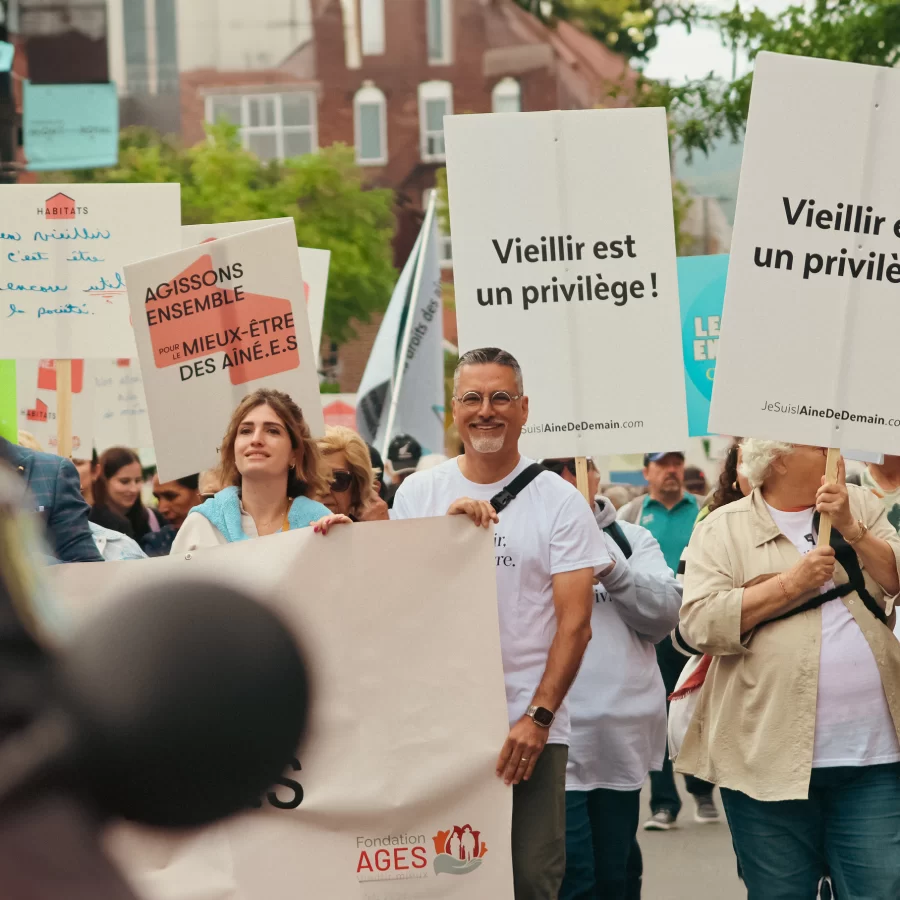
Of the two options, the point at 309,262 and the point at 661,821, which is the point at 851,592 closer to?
the point at 661,821

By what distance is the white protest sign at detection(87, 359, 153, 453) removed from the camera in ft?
34.1

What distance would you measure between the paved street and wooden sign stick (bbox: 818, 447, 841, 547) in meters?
2.92

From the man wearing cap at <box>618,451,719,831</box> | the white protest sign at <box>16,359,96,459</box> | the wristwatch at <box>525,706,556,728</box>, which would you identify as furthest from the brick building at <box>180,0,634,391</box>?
the wristwatch at <box>525,706,556,728</box>

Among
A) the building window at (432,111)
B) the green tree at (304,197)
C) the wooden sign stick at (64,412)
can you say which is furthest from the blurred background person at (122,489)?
the building window at (432,111)

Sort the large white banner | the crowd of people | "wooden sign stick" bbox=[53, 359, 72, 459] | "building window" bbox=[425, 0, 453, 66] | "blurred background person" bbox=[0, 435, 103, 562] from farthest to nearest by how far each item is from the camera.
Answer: "building window" bbox=[425, 0, 453, 66] < "wooden sign stick" bbox=[53, 359, 72, 459] < the crowd of people < "blurred background person" bbox=[0, 435, 103, 562] < the large white banner

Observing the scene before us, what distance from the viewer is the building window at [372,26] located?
1810 inches

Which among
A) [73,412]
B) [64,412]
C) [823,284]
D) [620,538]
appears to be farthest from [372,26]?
[823,284]

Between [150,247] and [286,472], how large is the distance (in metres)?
2.71

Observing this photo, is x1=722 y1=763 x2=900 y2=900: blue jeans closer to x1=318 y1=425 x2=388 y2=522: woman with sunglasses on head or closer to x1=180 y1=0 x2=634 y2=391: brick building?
x1=318 y1=425 x2=388 y2=522: woman with sunglasses on head

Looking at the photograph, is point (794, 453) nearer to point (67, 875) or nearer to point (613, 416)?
point (613, 416)

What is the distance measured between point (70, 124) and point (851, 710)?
14.2m

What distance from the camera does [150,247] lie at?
732 cm

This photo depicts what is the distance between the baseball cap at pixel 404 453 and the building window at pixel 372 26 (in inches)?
1439

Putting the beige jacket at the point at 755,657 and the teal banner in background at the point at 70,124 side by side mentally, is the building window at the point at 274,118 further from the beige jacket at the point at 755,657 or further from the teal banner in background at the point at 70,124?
the beige jacket at the point at 755,657
